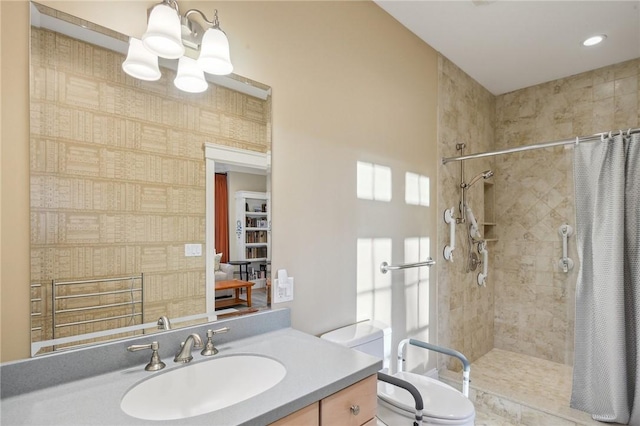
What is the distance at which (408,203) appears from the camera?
239cm

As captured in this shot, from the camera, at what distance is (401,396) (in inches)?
66.9

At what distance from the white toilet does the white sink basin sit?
1.89 feet

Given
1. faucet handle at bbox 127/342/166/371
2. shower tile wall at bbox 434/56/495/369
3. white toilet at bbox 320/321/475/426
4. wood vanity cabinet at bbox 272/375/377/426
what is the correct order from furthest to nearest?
shower tile wall at bbox 434/56/495/369 → white toilet at bbox 320/321/475/426 → faucet handle at bbox 127/342/166/371 → wood vanity cabinet at bbox 272/375/377/426

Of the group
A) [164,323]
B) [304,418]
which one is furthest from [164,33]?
[304,418]

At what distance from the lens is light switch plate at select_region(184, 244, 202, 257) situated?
4.34 ft

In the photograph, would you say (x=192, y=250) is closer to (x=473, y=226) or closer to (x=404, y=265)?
(x=404, y=265)

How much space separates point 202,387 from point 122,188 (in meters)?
0.73

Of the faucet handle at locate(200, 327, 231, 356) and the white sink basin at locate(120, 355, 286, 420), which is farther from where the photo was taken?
the faucet handle at locate(200, 327, 231, 356)

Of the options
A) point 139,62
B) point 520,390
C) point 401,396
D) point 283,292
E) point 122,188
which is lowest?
point 520,390

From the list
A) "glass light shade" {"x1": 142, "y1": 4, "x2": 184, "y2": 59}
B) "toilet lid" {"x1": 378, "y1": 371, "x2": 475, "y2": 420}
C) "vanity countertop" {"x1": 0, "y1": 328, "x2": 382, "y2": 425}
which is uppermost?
"glass light shade" {"x1": 142, "y1": 4, "x2": 184, "y2": 59}

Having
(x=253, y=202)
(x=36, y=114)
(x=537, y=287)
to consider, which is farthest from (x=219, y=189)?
(x=537, y=287)

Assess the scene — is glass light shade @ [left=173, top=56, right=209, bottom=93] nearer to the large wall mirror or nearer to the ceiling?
the large wall mirror

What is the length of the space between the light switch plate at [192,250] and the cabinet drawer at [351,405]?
0.73 metres

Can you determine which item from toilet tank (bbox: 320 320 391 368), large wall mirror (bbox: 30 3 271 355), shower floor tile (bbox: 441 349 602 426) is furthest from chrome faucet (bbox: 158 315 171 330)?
shower floor tile (bbox: 441 349 602 426)
